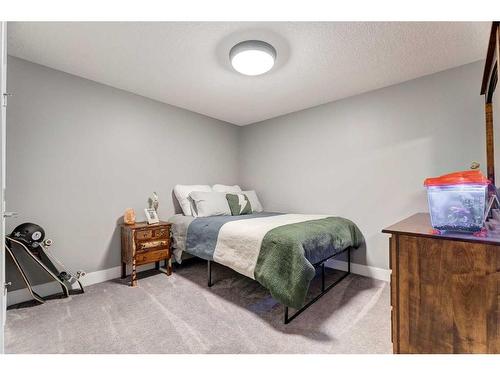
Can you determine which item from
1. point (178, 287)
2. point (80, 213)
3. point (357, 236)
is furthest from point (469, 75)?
point (80, 213)

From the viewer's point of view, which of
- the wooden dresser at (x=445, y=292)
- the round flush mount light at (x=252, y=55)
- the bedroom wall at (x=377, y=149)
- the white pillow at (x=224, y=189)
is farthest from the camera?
the white pillow at (x=224, y=189)

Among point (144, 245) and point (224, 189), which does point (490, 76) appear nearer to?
point (224, 189)

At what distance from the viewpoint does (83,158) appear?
8.12 feet

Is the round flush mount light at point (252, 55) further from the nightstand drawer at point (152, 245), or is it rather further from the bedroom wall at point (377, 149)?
the nightstand drawer at point (152, 245)

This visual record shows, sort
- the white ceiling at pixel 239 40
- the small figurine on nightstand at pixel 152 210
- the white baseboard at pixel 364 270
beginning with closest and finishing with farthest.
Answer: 1. the white ceiling at pixel 239 40
2. the white baseboard at pixel 364 270
3. the small figurine on nightstand at pixel 152 210

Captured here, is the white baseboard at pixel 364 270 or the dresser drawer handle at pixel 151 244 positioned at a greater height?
the dresser drawer handle at pixel 151 244

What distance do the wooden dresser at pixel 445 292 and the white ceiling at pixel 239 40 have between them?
159 centimetres

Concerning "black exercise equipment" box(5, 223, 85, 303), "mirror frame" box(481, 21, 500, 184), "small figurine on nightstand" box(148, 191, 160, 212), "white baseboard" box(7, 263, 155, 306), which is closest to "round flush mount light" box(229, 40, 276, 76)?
"mirror frame" box(481, 21, 500, 184)

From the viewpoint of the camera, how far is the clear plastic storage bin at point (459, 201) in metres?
0.95

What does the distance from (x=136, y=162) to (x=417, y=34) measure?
3.07 meters

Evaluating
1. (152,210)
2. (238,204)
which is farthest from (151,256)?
(238,204)

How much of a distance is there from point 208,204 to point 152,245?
2.75 ft

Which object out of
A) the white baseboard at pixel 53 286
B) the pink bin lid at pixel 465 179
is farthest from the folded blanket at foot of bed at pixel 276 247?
the pink bin lid at pixel 465 179
